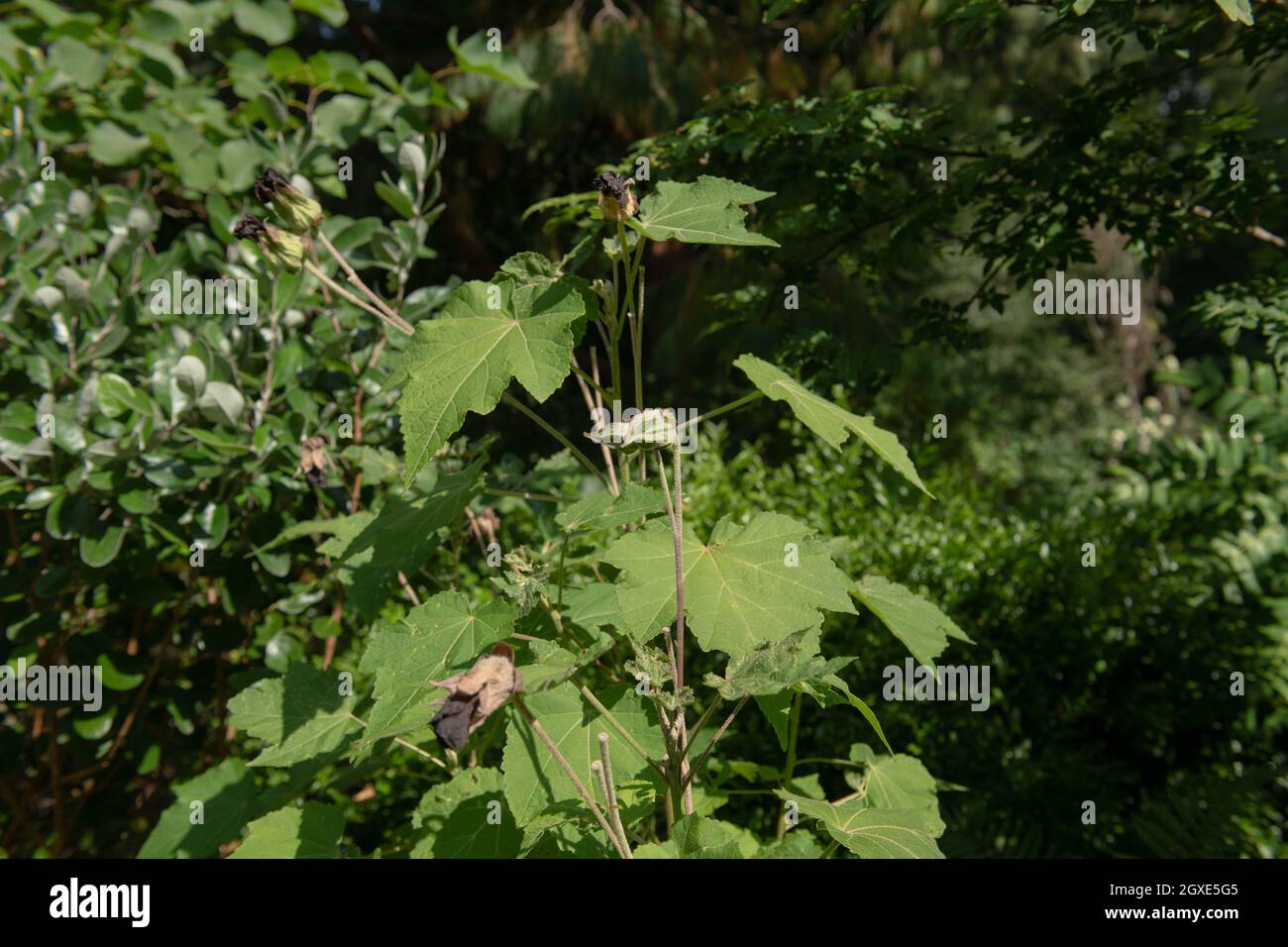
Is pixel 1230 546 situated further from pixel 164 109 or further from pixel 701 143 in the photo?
pixel 164 109

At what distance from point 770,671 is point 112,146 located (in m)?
2.78

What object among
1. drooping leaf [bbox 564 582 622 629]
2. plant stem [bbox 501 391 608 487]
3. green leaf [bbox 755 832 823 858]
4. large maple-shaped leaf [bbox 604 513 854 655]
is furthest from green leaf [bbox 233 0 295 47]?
green leaf [bbox 755 832 823 858]

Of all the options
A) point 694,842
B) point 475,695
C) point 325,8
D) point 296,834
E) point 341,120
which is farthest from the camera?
point 325,8

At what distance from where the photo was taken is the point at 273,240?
49.8 inches

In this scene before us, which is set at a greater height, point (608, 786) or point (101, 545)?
point (101, 545)

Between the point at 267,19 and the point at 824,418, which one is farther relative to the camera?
the point at 267,19

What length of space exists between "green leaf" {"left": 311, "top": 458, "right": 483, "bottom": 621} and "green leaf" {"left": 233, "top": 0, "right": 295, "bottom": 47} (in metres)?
2.42

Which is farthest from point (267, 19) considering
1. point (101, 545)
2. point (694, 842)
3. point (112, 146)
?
point (694, 842)

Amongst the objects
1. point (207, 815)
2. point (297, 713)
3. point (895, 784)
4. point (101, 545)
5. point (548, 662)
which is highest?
point (101, 545)

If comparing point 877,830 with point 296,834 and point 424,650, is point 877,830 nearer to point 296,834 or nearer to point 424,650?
point 424,650

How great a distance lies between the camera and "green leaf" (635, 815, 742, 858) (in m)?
1.02

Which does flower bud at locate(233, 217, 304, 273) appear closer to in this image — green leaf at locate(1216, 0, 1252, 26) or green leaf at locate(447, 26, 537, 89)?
green leaf at locate(1216, 0, 1252, 26)

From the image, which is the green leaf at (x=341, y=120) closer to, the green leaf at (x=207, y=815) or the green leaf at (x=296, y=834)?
the green leaf at (x=207, y=815)
